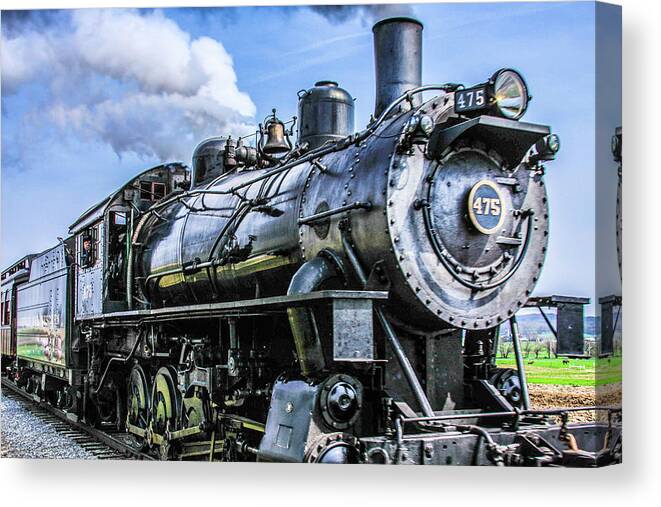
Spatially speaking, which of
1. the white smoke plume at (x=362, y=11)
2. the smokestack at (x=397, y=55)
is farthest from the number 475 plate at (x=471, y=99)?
the white smoke plume at (x=362, y=11)

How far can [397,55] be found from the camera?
603cm

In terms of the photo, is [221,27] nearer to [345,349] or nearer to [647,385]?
[345,349]

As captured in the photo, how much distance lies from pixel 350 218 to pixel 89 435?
5935mm

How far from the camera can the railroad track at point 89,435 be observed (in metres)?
8.26

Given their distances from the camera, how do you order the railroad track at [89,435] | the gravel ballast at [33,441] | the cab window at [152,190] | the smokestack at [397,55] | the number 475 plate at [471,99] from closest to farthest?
1. the number 475 plate at [471,99]
2. the smokestack at [397,55]
3. the gravel ballast at [33,441]
4. the railroad track at [89,435]
5. the cab window at [152,190]

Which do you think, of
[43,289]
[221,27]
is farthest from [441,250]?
[43,289]

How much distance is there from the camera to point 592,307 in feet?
18.5

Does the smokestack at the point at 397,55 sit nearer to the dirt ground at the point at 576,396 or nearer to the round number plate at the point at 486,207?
the round number plate at the point at 486,207

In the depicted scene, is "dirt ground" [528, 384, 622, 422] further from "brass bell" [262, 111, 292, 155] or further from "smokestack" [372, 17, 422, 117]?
"brass bell" [262, 111, 292, 155]

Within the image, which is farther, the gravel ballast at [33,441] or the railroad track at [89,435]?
the railroad track at [89,435]

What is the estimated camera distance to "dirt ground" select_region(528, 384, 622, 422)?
217 inches

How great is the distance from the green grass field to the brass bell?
10.8ft

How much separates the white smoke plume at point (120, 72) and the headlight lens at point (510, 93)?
9.48 feet

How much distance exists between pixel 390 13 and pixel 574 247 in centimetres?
231
